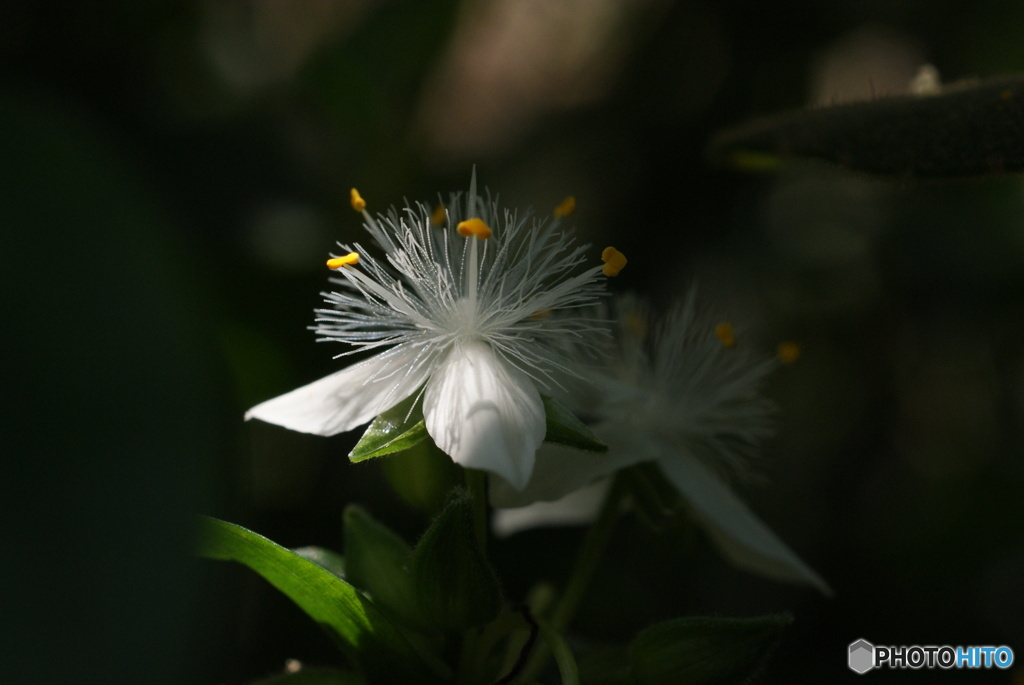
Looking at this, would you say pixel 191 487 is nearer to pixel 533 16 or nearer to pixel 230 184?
pixel 230 184

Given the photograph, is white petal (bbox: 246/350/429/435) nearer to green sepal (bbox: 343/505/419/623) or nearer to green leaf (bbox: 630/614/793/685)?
green sepal (bbox: 343/505/419/623)

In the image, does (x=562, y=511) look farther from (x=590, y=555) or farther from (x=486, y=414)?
(x=486, y=414)

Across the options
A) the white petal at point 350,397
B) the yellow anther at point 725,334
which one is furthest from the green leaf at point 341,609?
the yellow anther at point 725,334

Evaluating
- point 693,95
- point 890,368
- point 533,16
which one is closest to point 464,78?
point 533,16

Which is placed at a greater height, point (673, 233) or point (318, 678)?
point (673, 233)

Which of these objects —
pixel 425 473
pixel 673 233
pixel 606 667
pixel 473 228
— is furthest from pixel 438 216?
pixel 673 233

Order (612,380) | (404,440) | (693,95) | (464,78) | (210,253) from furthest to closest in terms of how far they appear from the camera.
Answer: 1. (464,78)
2. (693,95)
3. (210,253)
4. (612,380)
5. (404,440)
